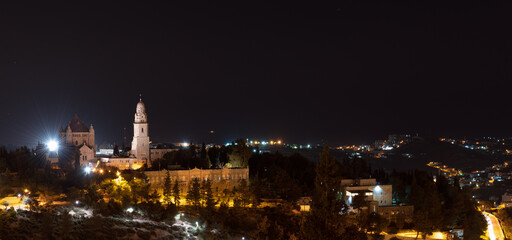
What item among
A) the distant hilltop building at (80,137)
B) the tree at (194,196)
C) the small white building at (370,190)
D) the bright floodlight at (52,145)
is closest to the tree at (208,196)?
the tree at (194,196)

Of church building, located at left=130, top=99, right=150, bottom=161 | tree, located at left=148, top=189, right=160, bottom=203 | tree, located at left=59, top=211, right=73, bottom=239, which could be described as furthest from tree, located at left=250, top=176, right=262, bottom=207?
tree, located at left=59, top=211, right=73, bottom=239

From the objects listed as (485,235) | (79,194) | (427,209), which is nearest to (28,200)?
(79,194)

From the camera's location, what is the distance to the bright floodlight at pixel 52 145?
140 feet

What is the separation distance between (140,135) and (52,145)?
8406 mm

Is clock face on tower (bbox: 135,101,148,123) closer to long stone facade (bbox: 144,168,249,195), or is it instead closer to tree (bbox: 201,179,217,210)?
long stone facade (bbox: 144,168,249,195)

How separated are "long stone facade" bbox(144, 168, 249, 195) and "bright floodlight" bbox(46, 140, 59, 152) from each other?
37.6ft

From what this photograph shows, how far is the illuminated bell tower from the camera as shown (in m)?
43.2

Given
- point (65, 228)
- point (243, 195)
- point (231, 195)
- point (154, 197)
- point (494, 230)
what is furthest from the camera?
point (494, 230)

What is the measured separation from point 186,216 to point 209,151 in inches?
566

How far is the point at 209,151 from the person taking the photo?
157ft

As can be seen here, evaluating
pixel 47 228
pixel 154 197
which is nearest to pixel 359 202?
pixel 154 197

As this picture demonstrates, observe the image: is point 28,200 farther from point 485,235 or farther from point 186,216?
point 485,235

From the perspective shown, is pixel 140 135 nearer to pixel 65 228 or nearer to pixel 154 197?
pixel 154 197

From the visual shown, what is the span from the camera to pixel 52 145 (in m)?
43.4
